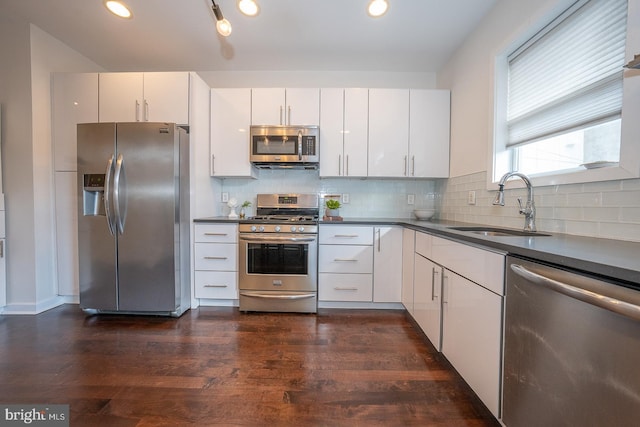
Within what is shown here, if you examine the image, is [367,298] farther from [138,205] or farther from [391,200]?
[138,205]

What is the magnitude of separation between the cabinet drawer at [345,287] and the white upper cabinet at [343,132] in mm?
1057

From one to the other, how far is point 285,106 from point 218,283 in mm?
1902

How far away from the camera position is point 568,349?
2.43 feet

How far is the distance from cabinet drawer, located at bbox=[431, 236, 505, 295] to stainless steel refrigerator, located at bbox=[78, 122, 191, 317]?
2.13 m

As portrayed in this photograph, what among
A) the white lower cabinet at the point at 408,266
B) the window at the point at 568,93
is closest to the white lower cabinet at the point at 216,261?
the white lower cabinet at the point at 408,266

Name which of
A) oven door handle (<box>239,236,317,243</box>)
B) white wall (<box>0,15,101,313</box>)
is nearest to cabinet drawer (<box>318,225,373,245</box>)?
oven door handle (<box>239,236,317,243</box>)

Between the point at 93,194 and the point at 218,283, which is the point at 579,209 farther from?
the point at 93,194

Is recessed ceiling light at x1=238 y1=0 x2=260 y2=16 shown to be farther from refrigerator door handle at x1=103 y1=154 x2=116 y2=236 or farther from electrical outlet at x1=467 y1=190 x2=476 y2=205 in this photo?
electrical outlet at x1=467 y1=190 x2=476 y2=205

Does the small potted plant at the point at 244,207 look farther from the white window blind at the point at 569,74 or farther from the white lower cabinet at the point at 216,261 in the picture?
the white window blind at the point at 569,74

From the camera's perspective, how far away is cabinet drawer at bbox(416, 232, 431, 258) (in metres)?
1.81

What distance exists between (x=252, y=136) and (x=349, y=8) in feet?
4.51

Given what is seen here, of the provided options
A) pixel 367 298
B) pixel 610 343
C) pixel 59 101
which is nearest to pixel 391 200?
pixel 367 298

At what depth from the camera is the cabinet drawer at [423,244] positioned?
1811 mm

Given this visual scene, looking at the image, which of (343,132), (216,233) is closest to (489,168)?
(343,132)
